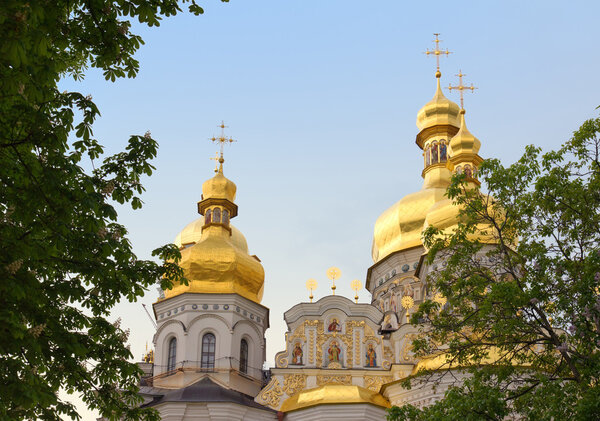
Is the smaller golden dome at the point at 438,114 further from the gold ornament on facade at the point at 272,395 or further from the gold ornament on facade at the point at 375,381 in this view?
the gold ornament on facade at the point at 272,395

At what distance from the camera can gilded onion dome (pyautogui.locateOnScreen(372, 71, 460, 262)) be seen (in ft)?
123

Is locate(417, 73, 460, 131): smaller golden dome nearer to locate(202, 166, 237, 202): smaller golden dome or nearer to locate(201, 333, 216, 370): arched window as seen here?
locate(202, 166, 237, 202): smaller golden dome

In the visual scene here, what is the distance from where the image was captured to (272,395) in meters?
28.6

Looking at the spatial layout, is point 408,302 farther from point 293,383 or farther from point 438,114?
point 438,114

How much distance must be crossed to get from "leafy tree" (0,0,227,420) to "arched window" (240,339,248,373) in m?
21.5

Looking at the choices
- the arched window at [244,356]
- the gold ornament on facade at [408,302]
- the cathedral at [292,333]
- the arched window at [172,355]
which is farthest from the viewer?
the gold ornament on facade at [408,302]

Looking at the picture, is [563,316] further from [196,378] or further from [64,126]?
[196,378]

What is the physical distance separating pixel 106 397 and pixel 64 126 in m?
3.47

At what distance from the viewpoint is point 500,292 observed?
1291 centimetres

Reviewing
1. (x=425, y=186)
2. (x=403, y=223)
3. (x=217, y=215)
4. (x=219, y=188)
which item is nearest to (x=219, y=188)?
(x=219, y=188)

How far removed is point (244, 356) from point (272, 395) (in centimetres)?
413

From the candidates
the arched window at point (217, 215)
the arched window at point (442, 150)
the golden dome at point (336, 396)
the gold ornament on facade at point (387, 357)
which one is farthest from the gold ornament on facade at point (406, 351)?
the arched window at point (442, 150)

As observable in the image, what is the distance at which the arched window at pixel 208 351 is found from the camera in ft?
103

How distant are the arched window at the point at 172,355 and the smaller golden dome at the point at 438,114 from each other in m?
17.0
